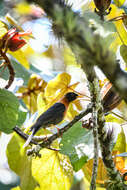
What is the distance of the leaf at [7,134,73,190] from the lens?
1.25 meters

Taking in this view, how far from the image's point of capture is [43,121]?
1.46 meters

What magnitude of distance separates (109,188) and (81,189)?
190 centimetres

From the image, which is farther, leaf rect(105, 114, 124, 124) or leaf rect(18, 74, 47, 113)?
leaf rect(18, 74, 47, 113)

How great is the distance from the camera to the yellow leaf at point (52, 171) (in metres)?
1.25

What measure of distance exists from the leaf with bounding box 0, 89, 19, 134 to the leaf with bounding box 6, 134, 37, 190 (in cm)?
28

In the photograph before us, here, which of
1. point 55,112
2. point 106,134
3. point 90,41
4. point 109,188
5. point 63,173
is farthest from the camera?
point 55,112

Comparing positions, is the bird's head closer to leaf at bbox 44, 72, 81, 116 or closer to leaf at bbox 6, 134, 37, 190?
leaf at bbox 44, 72, 81, 116

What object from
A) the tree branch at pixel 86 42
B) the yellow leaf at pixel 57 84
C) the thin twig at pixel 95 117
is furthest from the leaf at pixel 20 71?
the tree branch at pixel 86 42

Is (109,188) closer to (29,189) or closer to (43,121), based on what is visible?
(29,189)

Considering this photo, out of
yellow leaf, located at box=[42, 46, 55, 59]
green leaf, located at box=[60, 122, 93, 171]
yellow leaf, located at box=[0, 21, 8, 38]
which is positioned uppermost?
yellow leaf, located at box=[0, 21, 8, 38]

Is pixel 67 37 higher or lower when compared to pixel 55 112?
higher

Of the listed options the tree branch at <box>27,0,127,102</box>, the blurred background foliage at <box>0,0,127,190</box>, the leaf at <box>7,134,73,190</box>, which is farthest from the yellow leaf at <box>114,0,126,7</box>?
the tree branch at <box>27,0,127,102</box>

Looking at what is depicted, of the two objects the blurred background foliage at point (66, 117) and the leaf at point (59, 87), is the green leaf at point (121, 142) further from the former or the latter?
the leaf at point (59, 87)

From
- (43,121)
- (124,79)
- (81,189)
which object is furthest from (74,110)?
(81,189)
